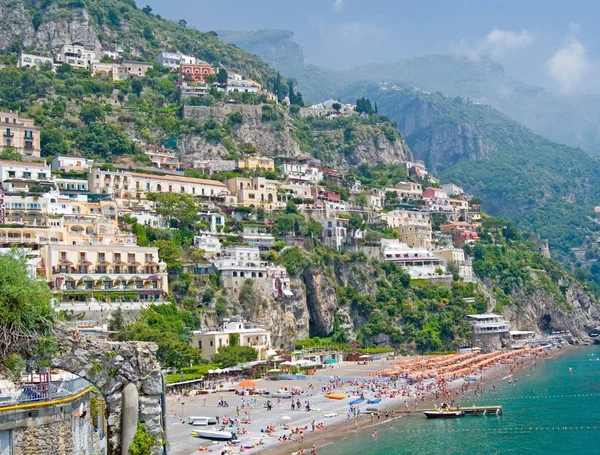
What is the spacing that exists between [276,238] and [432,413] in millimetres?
34518

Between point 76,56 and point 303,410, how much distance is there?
7766 cm

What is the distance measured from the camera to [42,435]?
1399 cm

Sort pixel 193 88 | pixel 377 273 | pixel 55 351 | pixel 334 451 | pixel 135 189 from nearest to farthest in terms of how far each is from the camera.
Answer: pixel 55 351 → pixel 334 451 → pixel 135 189 → pixel 377 273 → pixel 193 88

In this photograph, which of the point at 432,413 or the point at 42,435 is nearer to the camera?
the point at 42,435

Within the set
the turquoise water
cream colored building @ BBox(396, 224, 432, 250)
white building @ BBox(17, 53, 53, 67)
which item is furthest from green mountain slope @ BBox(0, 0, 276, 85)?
the turquoise water

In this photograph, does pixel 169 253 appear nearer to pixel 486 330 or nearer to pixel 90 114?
pixel 90 114

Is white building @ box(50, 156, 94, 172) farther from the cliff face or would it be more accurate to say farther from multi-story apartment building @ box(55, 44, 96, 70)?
multi-story apartment building @ box(55, 44, 96, 70)

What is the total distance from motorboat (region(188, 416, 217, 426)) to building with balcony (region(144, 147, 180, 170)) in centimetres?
5254

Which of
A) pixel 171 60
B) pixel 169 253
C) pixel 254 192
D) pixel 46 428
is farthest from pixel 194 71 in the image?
pixel 46 428

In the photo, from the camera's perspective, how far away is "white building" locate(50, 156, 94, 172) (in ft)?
264

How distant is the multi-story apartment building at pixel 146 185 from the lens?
251 ft

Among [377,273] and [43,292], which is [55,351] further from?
[377,273]

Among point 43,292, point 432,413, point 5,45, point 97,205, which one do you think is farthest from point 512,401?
point 5,45

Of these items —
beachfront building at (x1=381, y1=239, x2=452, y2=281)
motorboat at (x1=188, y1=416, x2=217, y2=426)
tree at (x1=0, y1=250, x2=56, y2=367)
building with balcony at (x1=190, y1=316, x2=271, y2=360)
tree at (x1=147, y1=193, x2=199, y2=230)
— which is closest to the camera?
tree at (x1=0, y1=250, x2=56, y2=367)
